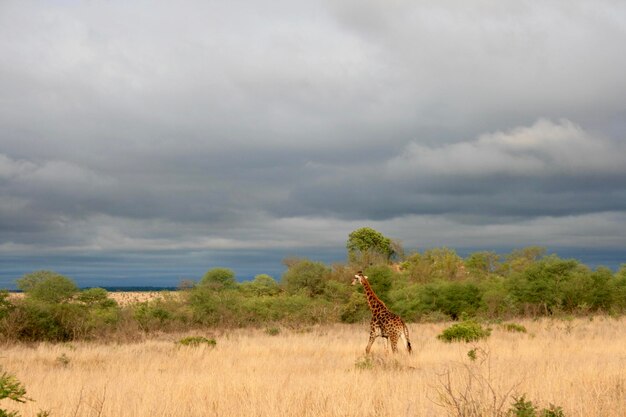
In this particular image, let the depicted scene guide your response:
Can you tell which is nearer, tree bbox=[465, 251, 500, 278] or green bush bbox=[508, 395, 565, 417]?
green bush bbox=[508, 395, 565, 417]

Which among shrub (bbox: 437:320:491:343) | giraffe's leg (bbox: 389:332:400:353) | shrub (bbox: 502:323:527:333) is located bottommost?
shrub (bbox: 502:323:527:333)

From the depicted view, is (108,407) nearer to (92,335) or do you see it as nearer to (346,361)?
(346,361)

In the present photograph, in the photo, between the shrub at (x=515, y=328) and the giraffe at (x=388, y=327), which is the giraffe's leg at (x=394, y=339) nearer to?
the giraffe at (x=388, y=327)

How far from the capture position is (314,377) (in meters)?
12.2

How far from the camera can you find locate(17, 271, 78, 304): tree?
134ft

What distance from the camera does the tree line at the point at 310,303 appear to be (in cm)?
2478

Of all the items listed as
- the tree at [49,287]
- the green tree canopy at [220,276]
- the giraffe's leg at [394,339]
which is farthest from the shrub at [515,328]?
the green tree canopy at [220,276]

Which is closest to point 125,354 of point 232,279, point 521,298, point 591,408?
point 591,408

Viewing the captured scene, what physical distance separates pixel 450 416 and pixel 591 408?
1.94 metres

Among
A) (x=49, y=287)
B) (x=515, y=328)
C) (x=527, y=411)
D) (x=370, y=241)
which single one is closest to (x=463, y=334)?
→ (x=515, y=328)

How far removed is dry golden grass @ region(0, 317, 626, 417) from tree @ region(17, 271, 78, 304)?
21.4 meters

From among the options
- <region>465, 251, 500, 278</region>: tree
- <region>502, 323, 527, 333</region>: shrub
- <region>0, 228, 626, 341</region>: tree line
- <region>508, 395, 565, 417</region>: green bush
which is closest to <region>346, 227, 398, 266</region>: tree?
<region>465, 251, 500, 278</region>: tree

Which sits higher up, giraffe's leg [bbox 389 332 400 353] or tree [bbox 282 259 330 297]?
tree [bbox 282 259 330 297]

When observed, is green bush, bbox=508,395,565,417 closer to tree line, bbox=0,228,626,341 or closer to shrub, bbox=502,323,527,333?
shrub, bbox=502,323,527,333
